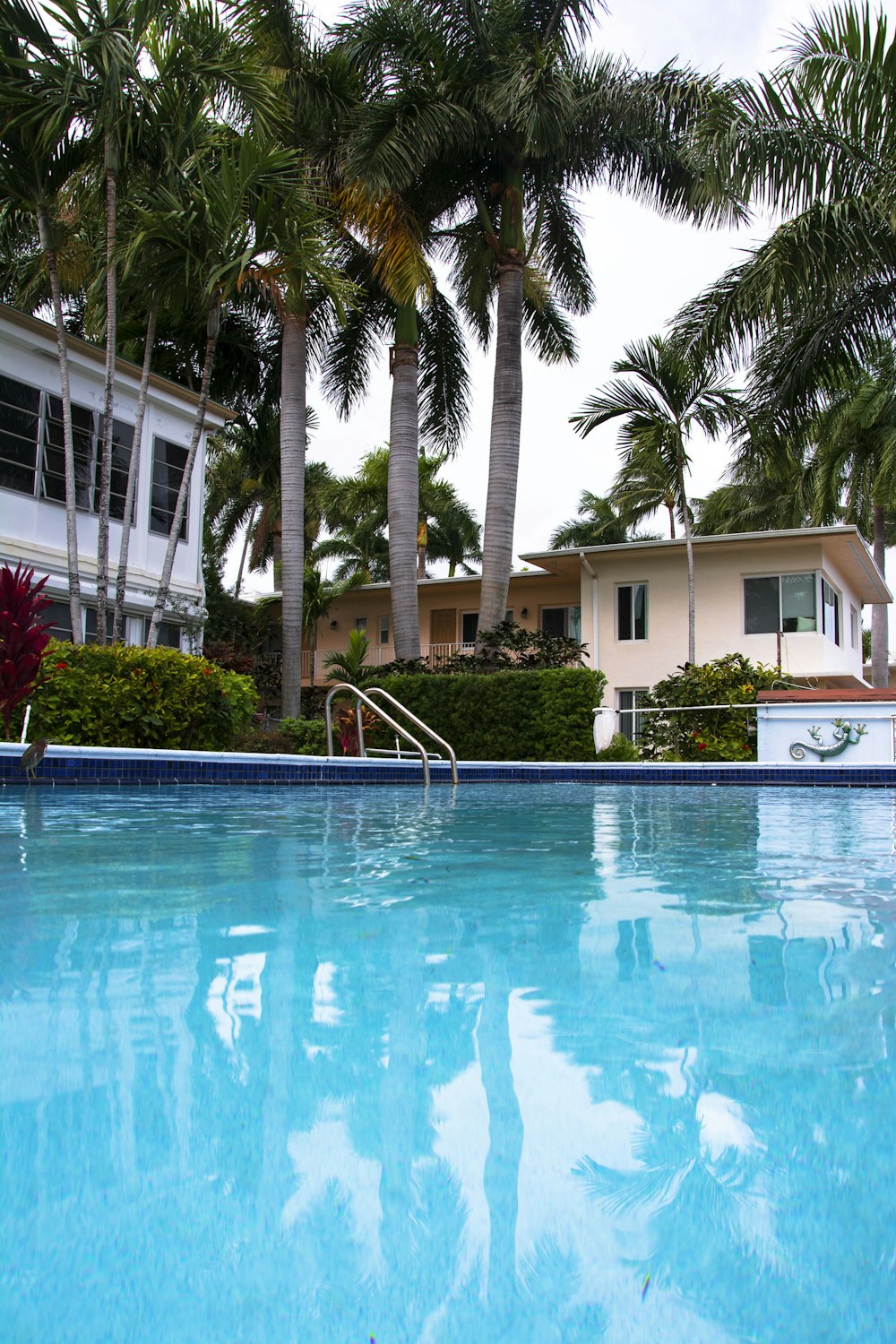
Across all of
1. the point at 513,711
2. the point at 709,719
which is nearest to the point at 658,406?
the point at 709,719

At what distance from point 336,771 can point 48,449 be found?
8.55 metres

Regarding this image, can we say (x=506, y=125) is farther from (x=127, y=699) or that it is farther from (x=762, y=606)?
(x=127, y=699)

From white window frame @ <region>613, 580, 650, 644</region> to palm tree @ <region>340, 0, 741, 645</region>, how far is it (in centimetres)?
669

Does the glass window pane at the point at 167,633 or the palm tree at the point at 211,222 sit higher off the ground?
the palm tree at the point at 211,222

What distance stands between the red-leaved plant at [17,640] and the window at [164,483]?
9011 mm

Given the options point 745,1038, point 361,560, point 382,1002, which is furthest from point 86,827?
point 361,560

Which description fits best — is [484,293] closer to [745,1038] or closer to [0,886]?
[0,886]

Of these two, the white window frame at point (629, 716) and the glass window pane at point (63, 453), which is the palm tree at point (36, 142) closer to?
the glass window pane at point (63, 453)

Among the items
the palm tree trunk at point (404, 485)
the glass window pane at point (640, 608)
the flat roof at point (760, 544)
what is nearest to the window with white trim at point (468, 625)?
the flat roof at point (760, 544)

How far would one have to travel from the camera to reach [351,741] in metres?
15.8

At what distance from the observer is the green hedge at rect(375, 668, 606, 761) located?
15984 millimetres

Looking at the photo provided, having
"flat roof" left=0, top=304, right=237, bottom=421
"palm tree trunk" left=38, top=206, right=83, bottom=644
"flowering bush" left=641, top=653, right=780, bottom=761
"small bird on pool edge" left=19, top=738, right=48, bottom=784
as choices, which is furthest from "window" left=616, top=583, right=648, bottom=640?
"small bird on pool edge" left=19, top=738, right=48, bottom=784

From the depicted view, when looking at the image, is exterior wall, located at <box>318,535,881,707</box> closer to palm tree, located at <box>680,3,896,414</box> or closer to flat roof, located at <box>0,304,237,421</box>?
flat roof, located at <box>0,304,237,421</box>

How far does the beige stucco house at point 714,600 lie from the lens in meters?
22.3
